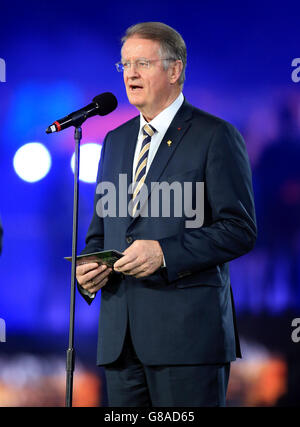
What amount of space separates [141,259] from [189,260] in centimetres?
16

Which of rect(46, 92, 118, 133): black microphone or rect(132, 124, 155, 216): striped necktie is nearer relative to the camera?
rect(46, 92, 118, 133): black microphone

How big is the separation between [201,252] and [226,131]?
442 millimetres

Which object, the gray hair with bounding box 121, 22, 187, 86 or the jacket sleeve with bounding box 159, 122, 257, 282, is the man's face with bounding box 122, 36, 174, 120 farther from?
the jacket sleeve with bounding box 159, 122, 257, 282

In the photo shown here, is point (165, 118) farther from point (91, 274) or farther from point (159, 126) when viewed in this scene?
point (91, 274)

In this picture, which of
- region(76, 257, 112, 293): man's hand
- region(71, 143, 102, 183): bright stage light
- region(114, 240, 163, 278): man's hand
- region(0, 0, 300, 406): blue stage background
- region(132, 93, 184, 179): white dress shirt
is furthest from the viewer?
region(71, 143, 102, 183): bright stage light

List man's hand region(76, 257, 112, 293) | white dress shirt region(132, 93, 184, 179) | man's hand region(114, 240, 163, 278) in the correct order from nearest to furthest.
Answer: man's hand region(114, 240, 163, 278) < man's hand region(76, 257, 112, 293) < white dress shirt region(132, 93, 184, 179)

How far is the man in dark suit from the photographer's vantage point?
6.09 ft

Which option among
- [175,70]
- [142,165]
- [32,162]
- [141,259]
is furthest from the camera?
[32,162]

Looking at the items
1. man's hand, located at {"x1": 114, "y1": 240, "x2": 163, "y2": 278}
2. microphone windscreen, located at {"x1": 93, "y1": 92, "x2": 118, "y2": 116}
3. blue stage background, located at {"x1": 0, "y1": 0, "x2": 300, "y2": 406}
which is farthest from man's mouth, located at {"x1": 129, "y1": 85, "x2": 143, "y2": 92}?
blue stage background, located at {"x1": 0, "y1": 0, "x2": 300, "y2": 406}

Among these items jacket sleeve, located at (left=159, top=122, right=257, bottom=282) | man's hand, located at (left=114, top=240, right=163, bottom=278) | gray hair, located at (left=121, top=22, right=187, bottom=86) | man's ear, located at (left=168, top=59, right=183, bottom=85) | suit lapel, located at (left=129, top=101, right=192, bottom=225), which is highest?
gray hair, located at (left=121, top=22, right=187, bottom=86)

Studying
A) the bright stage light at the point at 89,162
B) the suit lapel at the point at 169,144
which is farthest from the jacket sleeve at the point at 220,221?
the bright stage light at the point at 89,162

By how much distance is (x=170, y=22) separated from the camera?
345cm

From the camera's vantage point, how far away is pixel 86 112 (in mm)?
1952

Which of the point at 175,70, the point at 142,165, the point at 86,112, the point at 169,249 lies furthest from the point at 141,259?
the point at 175,70
